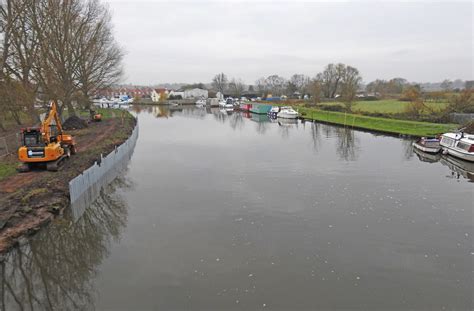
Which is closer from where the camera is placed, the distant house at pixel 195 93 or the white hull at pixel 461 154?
the white hull at pixel 461 154

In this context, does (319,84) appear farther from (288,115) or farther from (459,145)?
(459,145)

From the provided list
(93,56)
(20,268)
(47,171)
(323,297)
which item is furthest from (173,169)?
(93,56)

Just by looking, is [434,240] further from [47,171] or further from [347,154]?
[47,171]

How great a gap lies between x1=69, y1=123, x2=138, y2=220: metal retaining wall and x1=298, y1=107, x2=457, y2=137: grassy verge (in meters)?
30.2

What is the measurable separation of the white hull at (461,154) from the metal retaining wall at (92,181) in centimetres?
2526

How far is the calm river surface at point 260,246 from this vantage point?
916 cm

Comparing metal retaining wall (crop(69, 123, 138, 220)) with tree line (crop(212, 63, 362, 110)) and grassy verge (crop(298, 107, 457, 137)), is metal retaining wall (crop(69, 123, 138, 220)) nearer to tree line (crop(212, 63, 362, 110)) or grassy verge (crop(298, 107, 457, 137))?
grassy verge (crop(298, 107, 457, 137))

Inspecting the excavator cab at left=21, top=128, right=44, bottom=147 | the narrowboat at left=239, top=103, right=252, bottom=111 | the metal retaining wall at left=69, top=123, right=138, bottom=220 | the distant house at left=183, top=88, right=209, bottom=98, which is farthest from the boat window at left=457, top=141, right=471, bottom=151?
the distant house at left=183, top=88, right=209, bottom=98

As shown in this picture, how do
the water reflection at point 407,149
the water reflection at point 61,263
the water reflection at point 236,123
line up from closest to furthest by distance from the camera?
1. the water reflection at point 61,263
2. the water reflection at point 407,149
3. the water reflection at point 236,123

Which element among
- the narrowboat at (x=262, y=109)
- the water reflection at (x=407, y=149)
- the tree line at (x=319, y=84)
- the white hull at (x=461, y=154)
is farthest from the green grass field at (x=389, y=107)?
the white hull at (x=461, y=154)

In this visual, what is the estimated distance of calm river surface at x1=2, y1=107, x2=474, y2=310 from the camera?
916 centimetres

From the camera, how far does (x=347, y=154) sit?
28203 millimetres

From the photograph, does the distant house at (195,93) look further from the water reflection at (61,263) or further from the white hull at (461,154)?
the water reflection at (61,263)

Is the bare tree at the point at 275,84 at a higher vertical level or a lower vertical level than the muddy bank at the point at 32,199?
higher
